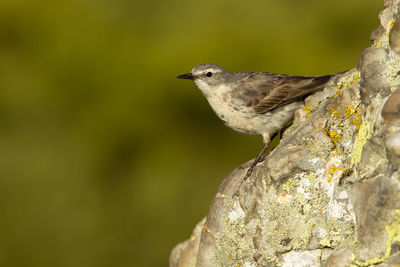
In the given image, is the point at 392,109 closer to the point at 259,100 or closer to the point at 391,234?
the point at 391,234

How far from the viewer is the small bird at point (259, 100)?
7043 millimetres

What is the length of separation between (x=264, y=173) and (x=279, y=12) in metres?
7.91

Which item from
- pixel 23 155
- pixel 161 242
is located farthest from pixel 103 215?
pixel 23 155

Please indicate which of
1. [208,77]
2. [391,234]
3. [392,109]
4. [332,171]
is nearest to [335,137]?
[332,171]

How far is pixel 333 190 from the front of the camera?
425 centimetres

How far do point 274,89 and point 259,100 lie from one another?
25 centimetres

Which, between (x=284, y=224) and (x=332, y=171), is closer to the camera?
(x=332, y=171)

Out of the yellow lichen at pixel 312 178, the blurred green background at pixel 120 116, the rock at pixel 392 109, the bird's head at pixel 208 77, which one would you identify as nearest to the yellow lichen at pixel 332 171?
the yellow lichen at pixel 312 178

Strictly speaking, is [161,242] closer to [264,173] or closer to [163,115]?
[163,115]

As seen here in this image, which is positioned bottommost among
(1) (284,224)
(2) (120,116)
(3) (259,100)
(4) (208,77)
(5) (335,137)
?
(1) (284,224)

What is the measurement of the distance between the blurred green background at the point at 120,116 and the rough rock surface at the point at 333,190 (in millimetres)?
5289

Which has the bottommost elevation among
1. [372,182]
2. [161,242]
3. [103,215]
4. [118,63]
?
[161,242]

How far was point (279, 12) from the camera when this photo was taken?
12.2 m

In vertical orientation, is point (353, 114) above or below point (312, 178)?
above
